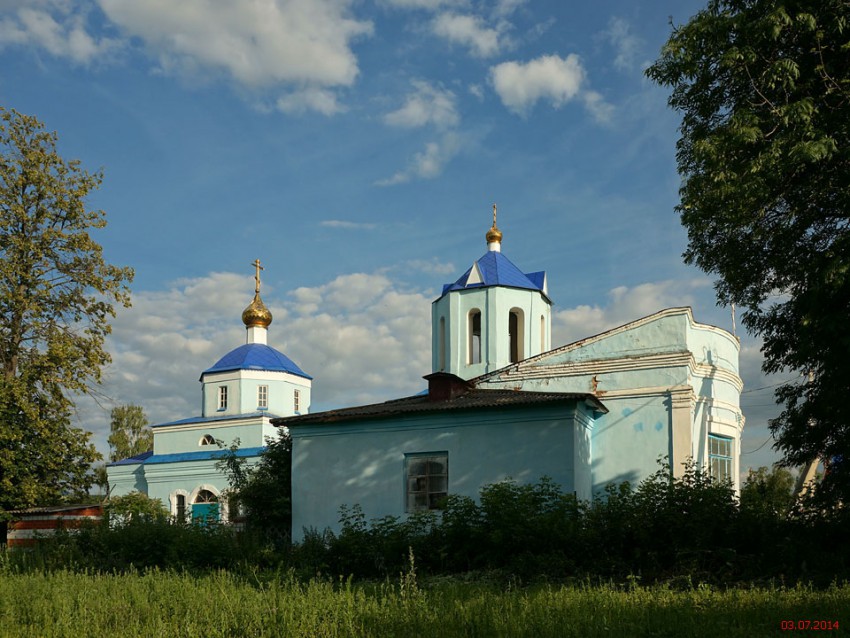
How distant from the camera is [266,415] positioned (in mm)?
38344

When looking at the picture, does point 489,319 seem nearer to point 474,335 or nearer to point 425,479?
point 474,335

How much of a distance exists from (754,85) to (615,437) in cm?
983

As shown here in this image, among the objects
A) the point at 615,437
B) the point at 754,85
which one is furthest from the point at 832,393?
the point at 615,437

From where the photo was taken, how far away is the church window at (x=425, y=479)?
1805 cm

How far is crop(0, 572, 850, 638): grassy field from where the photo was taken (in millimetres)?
8258

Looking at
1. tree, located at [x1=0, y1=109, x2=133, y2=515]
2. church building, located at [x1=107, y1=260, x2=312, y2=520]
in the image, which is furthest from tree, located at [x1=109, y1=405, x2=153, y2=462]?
tree, located at [x1=0, y1=109, x2=133, y2=515]

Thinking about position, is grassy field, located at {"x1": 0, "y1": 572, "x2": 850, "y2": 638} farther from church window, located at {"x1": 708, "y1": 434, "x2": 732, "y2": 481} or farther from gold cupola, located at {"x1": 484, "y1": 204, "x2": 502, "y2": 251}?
gold cupola, located at {"x1": 484, "y1": 204, "x2": 502, "y2": 251}

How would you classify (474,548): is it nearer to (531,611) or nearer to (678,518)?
(678,518)

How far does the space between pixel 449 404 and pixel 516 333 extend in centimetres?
1072

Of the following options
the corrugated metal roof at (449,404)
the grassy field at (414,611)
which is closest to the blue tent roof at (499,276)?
the corrugated metal roof at (449,404)

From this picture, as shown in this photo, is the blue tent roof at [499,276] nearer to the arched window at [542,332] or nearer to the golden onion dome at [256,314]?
the arched window at [542,332]

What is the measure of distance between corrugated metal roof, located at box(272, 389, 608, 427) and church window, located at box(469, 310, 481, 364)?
24.8ft

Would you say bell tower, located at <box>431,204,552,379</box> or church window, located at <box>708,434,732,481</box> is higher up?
bell tower, located at <box>431,204,552,379</box>

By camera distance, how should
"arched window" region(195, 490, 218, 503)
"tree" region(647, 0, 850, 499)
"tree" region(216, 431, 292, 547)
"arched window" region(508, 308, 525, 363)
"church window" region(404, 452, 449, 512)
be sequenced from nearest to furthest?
"tree" region(647, 0, 850, 499)
"church window" region(404, 452, 449, 512)
"tree" region(216, 431, 292, 547)
"arched window" region(508, 308, 525, 363)
"arched window" region(195, 490, 218, 503)
